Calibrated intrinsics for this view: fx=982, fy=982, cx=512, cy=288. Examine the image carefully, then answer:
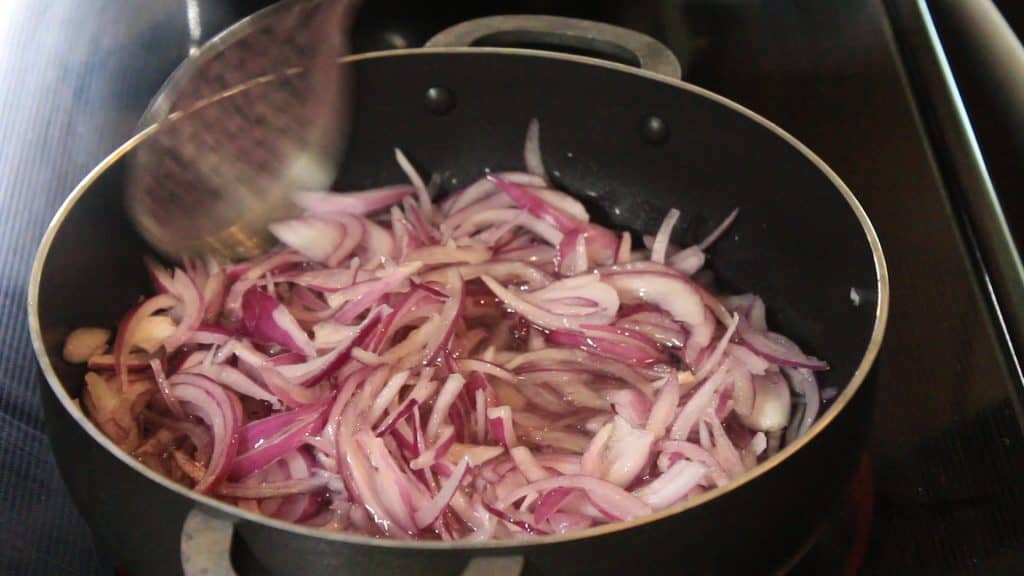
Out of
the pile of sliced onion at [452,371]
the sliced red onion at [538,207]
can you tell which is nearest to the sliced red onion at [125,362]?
the pile of sliced onion at [452,371]

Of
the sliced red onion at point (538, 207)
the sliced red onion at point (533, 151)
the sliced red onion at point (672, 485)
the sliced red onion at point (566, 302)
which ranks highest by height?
the sliced red onion at point (533, 151)

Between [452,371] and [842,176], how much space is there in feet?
2.10

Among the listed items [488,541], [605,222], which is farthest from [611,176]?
[488,541]

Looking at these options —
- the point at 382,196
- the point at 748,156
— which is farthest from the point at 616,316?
the point at 382,196

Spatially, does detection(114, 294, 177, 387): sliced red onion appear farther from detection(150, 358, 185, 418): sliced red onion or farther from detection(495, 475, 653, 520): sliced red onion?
detection(495, 475, 653, 520): sliced red onion

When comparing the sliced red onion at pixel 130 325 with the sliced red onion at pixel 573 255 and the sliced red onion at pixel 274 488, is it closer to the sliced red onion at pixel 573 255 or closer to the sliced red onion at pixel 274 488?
the sliced red onion at pixel 274 488

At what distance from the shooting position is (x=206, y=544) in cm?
58

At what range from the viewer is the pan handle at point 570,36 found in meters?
1.07

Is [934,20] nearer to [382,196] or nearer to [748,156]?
[748,156]

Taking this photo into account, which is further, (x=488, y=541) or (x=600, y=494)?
(x=600, y=494)

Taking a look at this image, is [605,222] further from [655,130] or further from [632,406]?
[632,406]

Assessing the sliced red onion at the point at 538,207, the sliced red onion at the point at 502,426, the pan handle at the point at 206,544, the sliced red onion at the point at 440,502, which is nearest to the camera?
the pan handle at the point at 206,544

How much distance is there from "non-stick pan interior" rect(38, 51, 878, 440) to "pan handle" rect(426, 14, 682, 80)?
2cm

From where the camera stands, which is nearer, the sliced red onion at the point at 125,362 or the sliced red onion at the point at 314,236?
the sliced red onion at the point at 125,362
